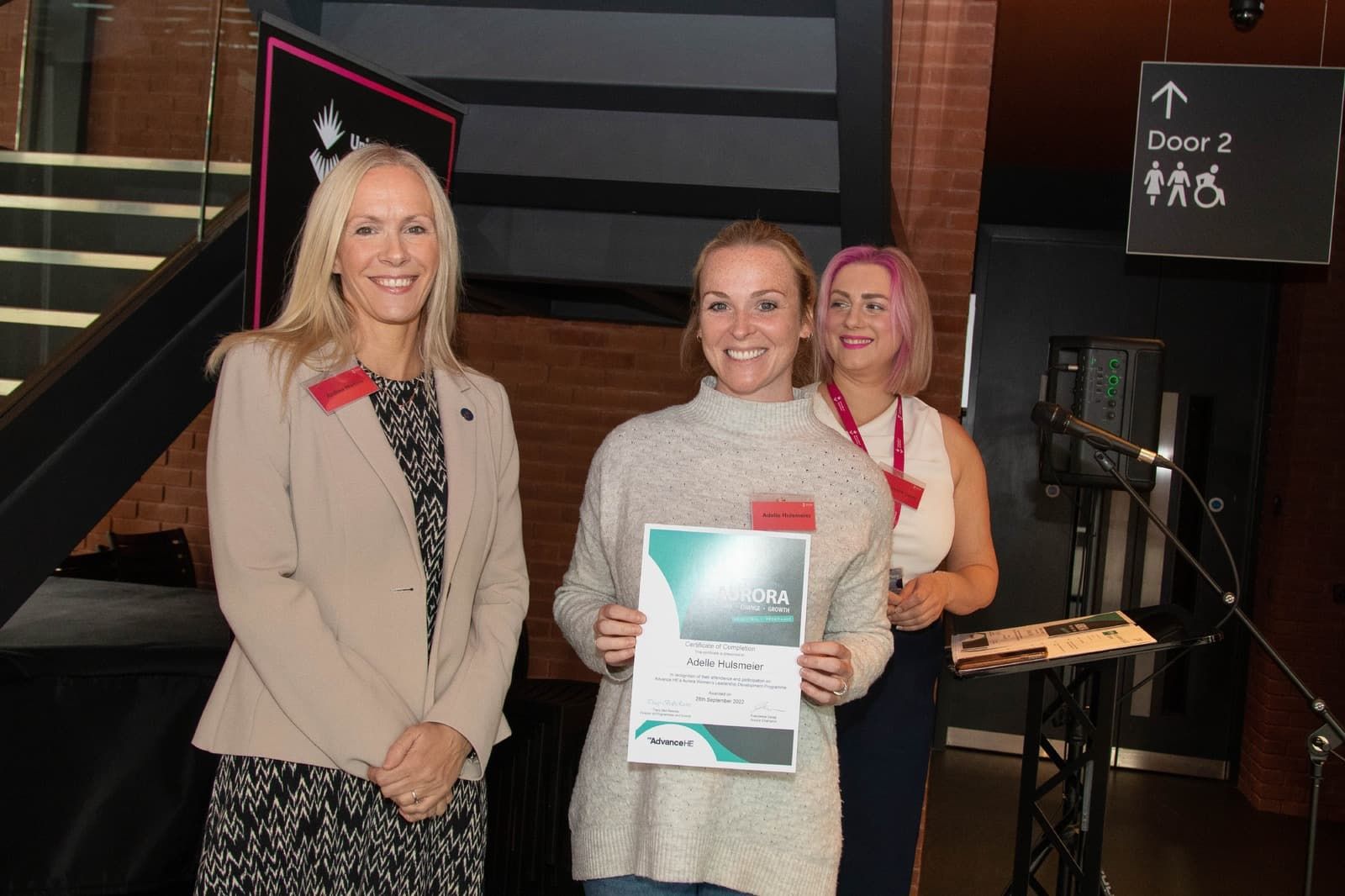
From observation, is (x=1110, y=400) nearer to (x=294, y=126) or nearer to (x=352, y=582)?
(x=294, y=126)

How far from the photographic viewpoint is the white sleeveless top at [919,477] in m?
2.54

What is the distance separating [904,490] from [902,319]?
381 millimetres

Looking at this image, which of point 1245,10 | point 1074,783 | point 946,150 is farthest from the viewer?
point 946,150

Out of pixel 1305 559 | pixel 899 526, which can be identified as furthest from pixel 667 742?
pixel 1305 559

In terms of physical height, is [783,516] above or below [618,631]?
above

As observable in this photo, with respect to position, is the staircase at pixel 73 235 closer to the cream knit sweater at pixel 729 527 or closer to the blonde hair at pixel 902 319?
the cream knit sweater at pixel 729 527

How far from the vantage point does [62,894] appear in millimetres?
3482

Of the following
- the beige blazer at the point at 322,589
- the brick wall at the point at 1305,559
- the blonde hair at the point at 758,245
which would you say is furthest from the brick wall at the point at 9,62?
the brick wall at the point at 1305,559

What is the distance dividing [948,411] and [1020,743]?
3.55 meters

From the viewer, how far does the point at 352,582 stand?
6.03 feet

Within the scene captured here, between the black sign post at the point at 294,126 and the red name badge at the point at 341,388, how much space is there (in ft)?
1.68

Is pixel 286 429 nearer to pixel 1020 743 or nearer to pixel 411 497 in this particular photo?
pixel 411 497

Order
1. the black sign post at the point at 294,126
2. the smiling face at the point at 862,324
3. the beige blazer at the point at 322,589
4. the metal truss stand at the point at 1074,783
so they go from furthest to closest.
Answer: the metal truss stand at the point at 1074,783, the smiling face at the point at 862,324, the black sign post at the point at 294,126, the beige blazer at the point at 322,589

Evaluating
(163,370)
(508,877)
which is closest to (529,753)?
(508,877)
